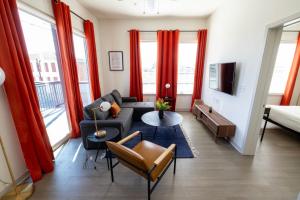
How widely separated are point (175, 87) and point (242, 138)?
242 centimetres

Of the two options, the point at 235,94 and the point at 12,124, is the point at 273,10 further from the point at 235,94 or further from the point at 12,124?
the point at 12,124

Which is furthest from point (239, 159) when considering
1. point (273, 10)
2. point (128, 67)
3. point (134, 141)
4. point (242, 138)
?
point (128, 67)

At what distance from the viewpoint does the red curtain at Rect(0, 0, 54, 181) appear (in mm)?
1413

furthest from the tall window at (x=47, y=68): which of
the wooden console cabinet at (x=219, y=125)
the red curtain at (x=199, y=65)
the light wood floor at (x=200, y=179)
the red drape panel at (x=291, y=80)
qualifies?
the red drape panel at (x=291, y=80)

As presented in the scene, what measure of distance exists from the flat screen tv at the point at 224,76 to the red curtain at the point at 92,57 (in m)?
3.12

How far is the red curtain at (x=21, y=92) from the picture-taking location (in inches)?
55.6

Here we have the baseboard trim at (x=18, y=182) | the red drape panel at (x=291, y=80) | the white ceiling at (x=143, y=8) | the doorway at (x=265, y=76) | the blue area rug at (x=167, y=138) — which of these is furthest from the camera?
the red drape panel at (x=291, y=80)

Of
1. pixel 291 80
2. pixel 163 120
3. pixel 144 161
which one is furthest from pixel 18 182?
pixel 291 80

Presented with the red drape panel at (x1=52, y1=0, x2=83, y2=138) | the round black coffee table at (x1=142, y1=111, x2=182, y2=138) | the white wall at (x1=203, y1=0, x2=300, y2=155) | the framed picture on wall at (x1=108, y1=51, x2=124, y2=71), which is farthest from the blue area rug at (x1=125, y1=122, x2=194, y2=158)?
the framed picture on wall at (x1=108, y1=51, x2=124, y2=71)

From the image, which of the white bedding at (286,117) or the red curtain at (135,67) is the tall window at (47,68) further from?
the white bedding at (286,117)

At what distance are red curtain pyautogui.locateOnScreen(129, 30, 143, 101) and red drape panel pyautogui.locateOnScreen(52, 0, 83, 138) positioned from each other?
1805 millimetres

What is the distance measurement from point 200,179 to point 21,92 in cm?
254

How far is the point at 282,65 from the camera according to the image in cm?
407

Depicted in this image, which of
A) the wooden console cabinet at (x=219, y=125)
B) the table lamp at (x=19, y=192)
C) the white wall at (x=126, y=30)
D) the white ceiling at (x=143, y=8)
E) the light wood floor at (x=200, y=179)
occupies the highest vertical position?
the white ceiling at (x=143, y=8)
